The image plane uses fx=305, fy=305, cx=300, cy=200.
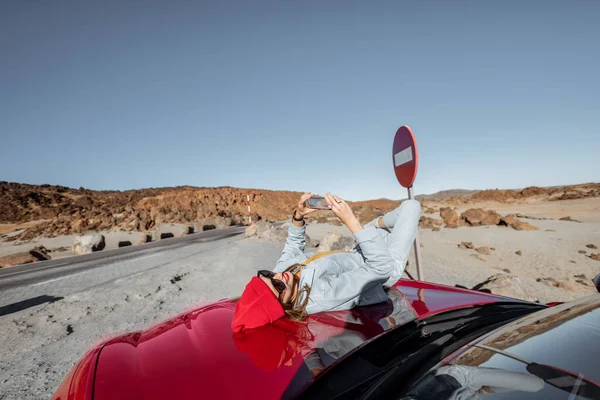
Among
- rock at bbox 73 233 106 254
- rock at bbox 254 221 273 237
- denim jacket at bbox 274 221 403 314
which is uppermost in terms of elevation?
denim jacket at bbox 274 221 403 314

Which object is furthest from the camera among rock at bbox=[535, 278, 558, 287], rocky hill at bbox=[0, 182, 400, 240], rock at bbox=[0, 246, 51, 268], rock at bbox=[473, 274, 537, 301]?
rocky hill at bbox=[0, 182, 400, 240]

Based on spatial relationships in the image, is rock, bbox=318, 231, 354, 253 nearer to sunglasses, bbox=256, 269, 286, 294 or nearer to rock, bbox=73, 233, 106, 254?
sunglasses, bbox=256, 269, 286, 294

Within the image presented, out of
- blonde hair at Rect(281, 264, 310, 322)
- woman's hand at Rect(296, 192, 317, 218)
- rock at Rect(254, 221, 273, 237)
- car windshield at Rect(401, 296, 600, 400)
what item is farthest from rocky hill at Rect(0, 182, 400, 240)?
car windshield at Rect(401, 296, 600, 400)

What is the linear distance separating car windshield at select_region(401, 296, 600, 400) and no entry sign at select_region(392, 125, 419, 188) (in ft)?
7.21

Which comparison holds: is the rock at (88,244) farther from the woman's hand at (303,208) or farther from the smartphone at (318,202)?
the smartphone at (318,202)

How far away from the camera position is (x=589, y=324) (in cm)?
109

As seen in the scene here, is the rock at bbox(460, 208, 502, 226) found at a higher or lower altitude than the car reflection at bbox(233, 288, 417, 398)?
lower

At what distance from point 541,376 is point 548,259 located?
23.8ft

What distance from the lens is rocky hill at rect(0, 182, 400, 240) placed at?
1769cm

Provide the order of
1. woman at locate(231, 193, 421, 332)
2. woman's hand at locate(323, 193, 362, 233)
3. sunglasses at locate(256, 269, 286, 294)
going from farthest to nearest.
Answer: woman's hand at locate(323, 193, 362, 233)
sunglasses at locate(256, 269, 286, 294)
woman at locate(231, 193, 421, 332)

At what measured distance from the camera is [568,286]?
14.9ft

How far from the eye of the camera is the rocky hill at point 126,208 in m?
17.7

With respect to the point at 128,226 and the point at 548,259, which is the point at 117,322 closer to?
the point at 548,259

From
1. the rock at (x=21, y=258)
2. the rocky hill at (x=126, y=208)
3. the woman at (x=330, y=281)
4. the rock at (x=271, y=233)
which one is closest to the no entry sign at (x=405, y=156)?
the woman at (x=330, y=281)
